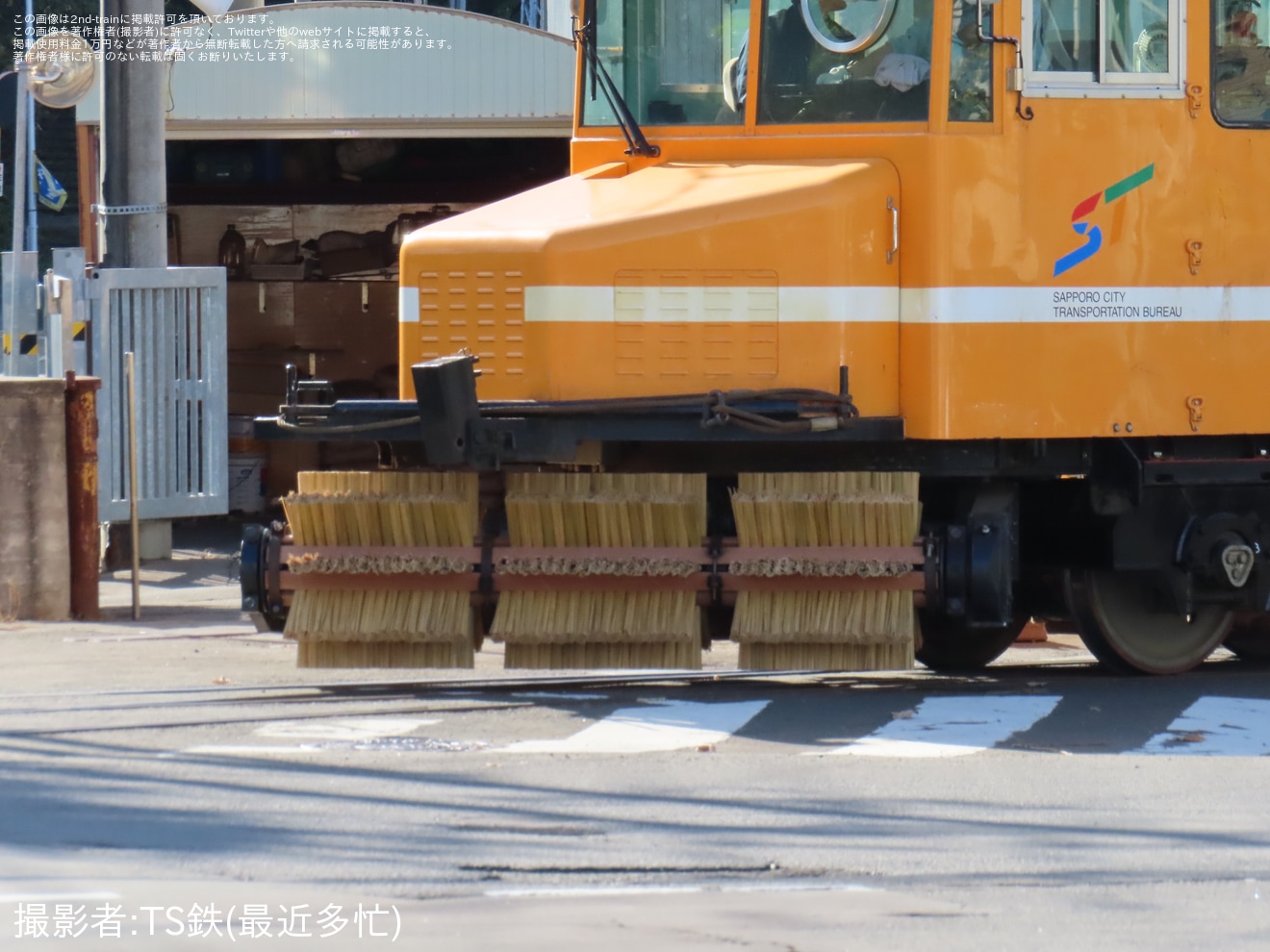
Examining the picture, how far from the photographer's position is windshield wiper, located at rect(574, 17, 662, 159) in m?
8.29

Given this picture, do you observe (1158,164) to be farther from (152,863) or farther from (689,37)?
(152,863)

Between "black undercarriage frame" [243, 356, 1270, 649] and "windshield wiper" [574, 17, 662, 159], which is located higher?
"windshield wiper" [574, 17, 662, 159]

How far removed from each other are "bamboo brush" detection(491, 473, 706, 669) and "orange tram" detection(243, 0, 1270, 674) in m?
0.19

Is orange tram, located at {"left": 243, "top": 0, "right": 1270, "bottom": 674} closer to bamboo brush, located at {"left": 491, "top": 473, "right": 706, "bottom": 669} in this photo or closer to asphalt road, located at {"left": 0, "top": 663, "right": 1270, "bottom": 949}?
bamboo brush, located at {"left": 491, "top": 473, "right": 706, "bottom": 669}

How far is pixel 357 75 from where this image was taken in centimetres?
1556

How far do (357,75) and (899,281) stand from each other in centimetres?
877

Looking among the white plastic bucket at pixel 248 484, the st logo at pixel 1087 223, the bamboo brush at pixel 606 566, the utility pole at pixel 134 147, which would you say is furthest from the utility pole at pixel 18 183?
the st logo at pixel 1087 223

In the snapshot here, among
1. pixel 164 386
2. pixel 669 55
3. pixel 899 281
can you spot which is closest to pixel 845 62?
pixel 669 55

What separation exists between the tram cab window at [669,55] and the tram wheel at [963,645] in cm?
280

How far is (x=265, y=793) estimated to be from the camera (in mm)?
6098

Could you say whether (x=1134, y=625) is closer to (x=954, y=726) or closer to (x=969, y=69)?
(x=954, y=726)

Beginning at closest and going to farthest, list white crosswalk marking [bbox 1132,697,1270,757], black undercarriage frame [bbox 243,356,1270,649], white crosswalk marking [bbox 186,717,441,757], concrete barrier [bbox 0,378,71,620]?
1. white crosswalk marking [bbox 186,717,441,757]
2. white crosswalk marking [bbox 1132,697,1270,757]
3. black undercarriage frame [bbox 243,356,1270,649]
4. concrete barrier [bbox 0,378,71,620]

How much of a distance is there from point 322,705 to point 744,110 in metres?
3.11

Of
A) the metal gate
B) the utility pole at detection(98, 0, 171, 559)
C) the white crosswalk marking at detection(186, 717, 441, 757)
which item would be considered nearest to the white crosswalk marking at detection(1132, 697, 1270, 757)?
the white crosswalk marking at detection(186, 717, 441, 757)
